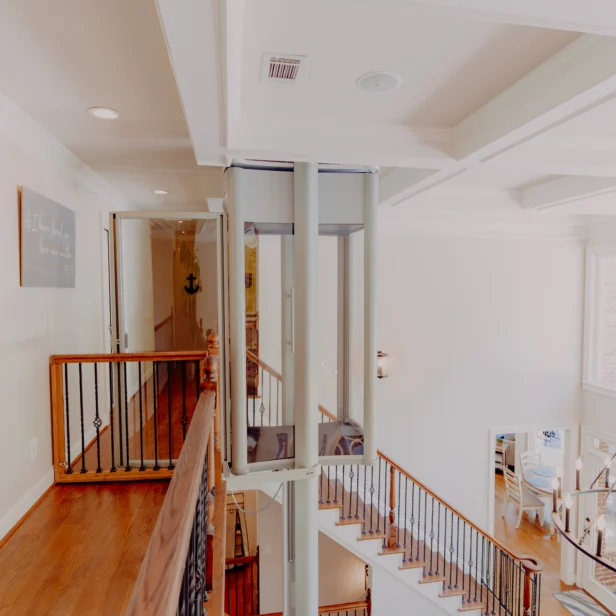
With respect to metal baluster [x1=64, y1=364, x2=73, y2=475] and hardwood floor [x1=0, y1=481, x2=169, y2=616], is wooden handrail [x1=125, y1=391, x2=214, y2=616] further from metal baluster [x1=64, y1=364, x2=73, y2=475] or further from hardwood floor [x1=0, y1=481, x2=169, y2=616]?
metal baluster [x1=64, y1=364, x2=73, y2=475]

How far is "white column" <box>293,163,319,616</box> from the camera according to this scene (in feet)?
9.09

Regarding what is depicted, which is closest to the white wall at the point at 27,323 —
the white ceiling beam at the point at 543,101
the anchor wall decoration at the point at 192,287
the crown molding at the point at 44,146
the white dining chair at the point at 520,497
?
the crown molding at the point at 44,146

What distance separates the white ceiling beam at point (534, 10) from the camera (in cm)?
129

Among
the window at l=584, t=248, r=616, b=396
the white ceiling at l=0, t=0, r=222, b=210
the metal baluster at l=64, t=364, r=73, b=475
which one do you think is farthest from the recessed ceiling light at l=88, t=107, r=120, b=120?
the window at l=584, t=248, r=616, b=396

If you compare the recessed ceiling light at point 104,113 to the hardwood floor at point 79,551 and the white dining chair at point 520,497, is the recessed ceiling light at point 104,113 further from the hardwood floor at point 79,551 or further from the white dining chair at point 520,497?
the white dining chair at point 520,497

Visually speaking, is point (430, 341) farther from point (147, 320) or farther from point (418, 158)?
point (147, 320)

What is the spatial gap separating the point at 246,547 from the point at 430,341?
4.28 metres

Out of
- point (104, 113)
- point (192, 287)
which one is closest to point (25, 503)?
point (104, 113)

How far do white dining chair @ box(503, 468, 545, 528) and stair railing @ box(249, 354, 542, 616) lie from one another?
1.96 m

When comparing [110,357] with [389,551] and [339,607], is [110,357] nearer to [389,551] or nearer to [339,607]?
[389,551]

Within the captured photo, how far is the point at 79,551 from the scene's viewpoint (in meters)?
2.36

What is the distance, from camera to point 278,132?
2611mm

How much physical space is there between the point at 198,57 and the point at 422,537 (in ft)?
19.6

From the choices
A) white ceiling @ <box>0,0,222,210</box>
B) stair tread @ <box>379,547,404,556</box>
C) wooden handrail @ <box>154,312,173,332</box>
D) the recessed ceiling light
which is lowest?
stair tread @ <box>379,547,404,556</box>
